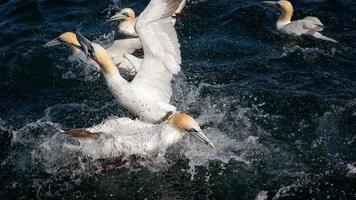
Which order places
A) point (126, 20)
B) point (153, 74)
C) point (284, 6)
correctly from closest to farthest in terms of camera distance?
point (153, 74) < point (284, 6) < point (126, 20)

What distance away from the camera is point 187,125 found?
26.5 feet

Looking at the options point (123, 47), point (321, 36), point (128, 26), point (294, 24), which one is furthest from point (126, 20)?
point (321, 36)

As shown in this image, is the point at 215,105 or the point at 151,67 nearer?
the point at 151,67

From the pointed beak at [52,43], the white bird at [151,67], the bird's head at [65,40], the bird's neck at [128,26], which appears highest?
the white bird at [151,67]

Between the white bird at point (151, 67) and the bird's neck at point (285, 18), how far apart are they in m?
4.03

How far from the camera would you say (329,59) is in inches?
437

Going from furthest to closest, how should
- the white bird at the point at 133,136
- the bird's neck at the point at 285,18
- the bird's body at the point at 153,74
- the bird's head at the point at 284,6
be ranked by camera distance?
the bird's head at the point at 284,6 → the bird's neck at the point at 285,18 → the bird's body at the point at 153,74 → the white bird at the point at 133,136

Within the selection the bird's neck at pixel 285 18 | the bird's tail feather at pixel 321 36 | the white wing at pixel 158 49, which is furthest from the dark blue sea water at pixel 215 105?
the white wing at pixel 158 49

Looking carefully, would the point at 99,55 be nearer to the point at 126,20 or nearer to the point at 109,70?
the point at 109,70

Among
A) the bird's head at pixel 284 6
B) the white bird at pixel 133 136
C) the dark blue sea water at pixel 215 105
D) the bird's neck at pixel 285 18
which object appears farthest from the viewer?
the bird's head at pixel 284 6

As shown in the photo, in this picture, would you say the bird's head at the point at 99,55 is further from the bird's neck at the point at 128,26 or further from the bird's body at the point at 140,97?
the bird's neck at the point at 128,26

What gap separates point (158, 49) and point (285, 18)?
15.2ft

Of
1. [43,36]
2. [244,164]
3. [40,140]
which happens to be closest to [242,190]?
[244,164]

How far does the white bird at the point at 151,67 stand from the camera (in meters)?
8.63
